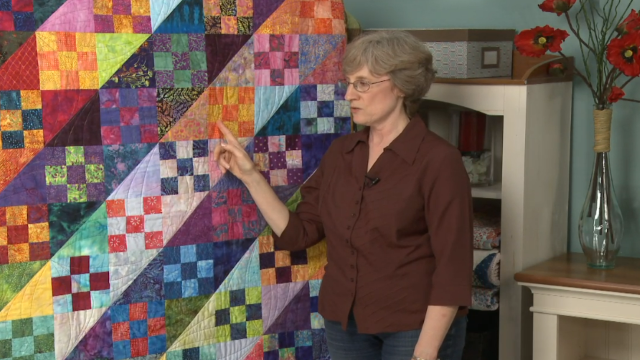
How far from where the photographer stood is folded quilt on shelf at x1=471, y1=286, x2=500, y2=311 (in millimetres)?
2469

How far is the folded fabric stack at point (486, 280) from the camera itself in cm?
245

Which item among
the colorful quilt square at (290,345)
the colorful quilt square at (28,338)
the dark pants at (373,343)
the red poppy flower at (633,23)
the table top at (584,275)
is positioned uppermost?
the red poppy flower at (633,23)

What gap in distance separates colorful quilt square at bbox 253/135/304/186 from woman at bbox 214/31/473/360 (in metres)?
0.05

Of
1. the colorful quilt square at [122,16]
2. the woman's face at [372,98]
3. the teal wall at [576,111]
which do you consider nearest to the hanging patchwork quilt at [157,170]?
the colorful quilt square at [122,16]

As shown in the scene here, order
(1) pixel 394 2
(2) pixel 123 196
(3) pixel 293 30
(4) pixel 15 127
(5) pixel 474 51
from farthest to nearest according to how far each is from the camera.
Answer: (1) pixel 394 2 < (5) pixel 474 51 < (3) pixel 293 30 < (2) pixel 123 196 < (4) pixel 15 127

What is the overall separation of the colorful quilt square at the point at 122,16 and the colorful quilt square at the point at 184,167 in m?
0.28

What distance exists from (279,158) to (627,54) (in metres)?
0.96

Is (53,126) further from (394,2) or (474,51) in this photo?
(394,2)

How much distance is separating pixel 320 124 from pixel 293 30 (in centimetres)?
26

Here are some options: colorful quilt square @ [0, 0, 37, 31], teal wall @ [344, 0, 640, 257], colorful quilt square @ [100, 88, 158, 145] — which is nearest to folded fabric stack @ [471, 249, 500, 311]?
teal wall @ [344, 0, 640, 257]

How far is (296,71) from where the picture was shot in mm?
2186

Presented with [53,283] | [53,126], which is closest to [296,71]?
[53,126]

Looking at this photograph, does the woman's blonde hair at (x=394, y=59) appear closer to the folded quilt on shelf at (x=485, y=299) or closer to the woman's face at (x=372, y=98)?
the woman's face at (x=372, y=98)

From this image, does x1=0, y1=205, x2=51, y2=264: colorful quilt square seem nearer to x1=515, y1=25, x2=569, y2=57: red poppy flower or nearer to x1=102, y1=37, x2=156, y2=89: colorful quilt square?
x1=102, y1=37, x2=156, y2=89: colorful quilt square
